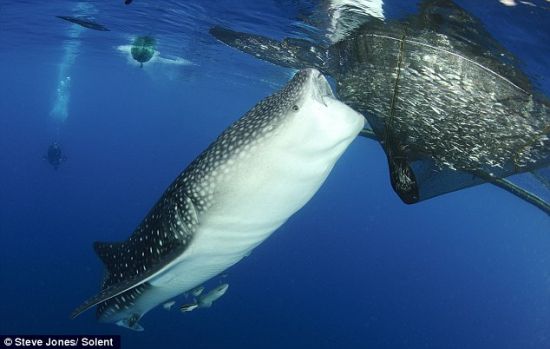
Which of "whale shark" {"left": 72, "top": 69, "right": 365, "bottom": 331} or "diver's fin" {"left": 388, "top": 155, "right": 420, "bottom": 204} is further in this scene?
"diver's fin" {"left": 388, "top": 155, "right": 420, "bottom": 204}

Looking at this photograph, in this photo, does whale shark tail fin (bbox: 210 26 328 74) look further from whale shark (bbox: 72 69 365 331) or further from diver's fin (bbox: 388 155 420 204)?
whale shark (bbox: 72 69 365 331)

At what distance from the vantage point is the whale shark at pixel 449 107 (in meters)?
4.15

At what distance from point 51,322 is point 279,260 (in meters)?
20.4

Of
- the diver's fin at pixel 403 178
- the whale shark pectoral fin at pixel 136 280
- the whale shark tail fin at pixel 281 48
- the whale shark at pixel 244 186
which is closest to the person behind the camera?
the whale shark at pixel 244 186

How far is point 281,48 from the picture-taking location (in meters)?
11.9

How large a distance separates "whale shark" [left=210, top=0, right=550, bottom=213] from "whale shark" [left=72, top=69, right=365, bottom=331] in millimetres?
1523

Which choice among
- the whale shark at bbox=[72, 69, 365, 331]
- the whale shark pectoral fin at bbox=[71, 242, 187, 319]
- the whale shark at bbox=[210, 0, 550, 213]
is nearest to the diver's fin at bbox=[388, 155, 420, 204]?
the whale shark at bbox=[210, 0, 550, 213]

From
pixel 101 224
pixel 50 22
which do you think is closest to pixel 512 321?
pixel 101 224

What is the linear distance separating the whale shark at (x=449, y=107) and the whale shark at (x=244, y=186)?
152cm

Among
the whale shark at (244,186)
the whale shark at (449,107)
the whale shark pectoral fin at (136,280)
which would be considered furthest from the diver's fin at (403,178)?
the whale shark pectoral fin at (136,280)

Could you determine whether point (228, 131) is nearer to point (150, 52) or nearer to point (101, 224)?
point (150, 52)

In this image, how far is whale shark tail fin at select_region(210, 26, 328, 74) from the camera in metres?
10.5

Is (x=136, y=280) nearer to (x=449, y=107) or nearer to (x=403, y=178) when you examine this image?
(x=403, y=178)

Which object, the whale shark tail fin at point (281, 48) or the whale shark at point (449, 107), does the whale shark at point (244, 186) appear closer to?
the whale shark at point (449, 107)
